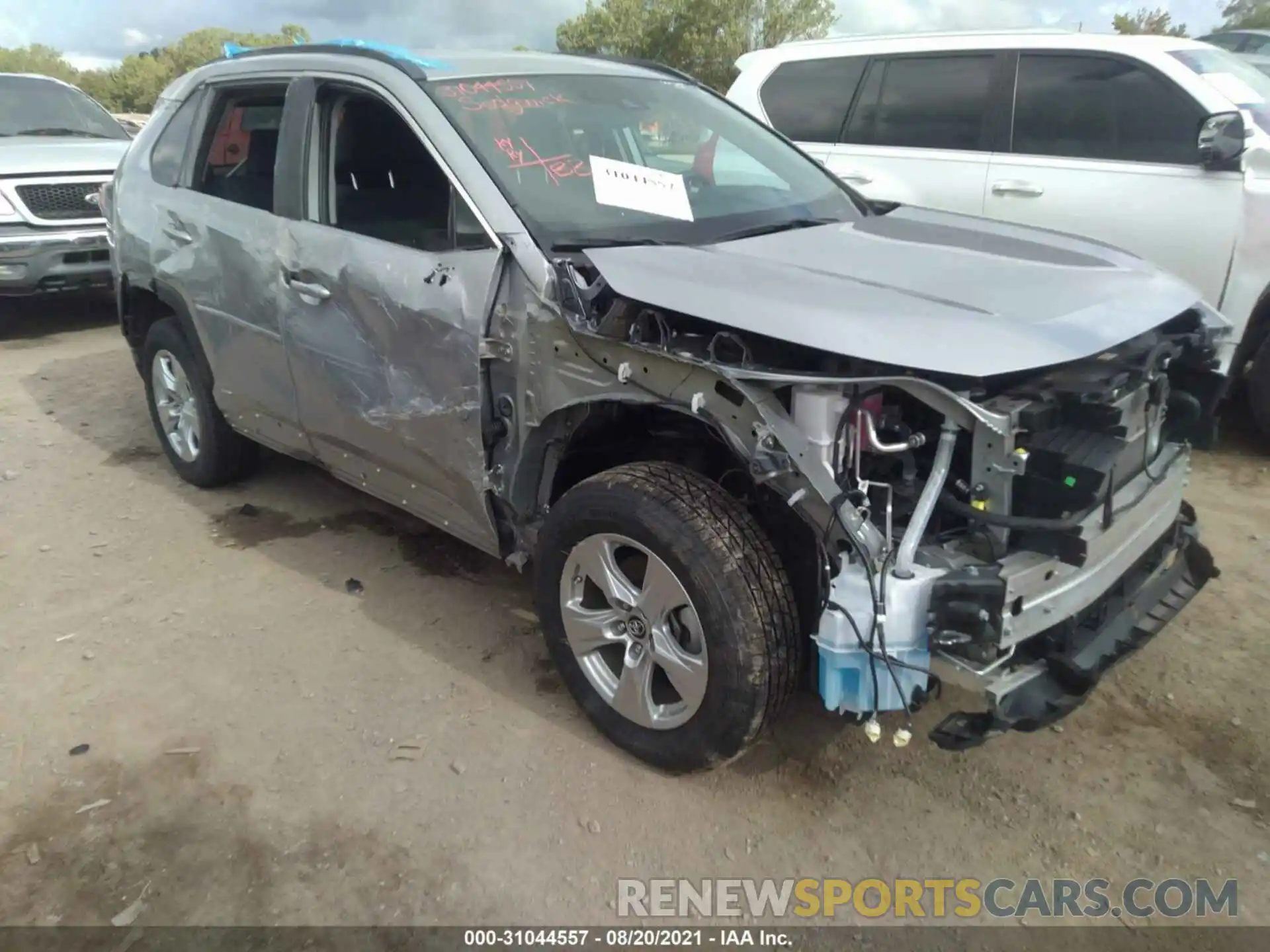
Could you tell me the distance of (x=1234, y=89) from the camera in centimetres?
480

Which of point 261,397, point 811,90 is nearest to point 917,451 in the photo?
point 261,397

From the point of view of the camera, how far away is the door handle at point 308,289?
11.0 feet

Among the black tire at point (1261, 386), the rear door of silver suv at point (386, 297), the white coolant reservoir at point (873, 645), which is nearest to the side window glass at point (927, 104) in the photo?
the black tire at point (1261, 386)

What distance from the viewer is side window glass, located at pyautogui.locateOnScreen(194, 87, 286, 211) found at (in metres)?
3.74

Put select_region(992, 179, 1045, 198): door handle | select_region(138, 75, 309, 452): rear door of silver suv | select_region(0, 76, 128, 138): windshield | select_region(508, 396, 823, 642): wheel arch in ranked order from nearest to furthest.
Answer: select_region(508, 396, 823, 642): wheel arch, select_region(138, 75, 309, 452): rear door of silver suv, select_region(992, 179, 1045, 198): door handle, select_region(0, 76, 128, 138): windshield

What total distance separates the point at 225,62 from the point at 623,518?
3051 mm

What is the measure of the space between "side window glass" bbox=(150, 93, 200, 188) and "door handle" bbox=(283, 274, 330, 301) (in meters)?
1.23

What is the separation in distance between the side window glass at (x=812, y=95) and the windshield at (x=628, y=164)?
2.33 metres

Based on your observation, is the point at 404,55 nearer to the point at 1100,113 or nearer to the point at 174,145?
the point at 174,145

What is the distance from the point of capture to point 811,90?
6.09m

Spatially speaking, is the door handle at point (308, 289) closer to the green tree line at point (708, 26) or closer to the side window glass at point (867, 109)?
the side window glass at point (867, 109)

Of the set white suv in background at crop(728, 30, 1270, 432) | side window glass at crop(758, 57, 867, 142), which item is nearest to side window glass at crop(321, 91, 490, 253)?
white suv in background at crop(728, 30, 1270, 432)

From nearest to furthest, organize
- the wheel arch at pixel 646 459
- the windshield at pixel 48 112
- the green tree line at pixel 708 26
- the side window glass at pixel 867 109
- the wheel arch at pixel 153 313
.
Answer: the wheel arch at pixel 646 459 → the wheel arch at pixel 153 313 → the side window glass at pixel 867 109 → the windshield at pixel 48 112 → the green tree line at pixel 708 26

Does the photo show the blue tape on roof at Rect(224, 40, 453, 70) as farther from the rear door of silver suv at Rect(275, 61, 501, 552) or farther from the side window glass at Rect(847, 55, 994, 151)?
the side window glass at Rect(847, 55, 994, 151)
